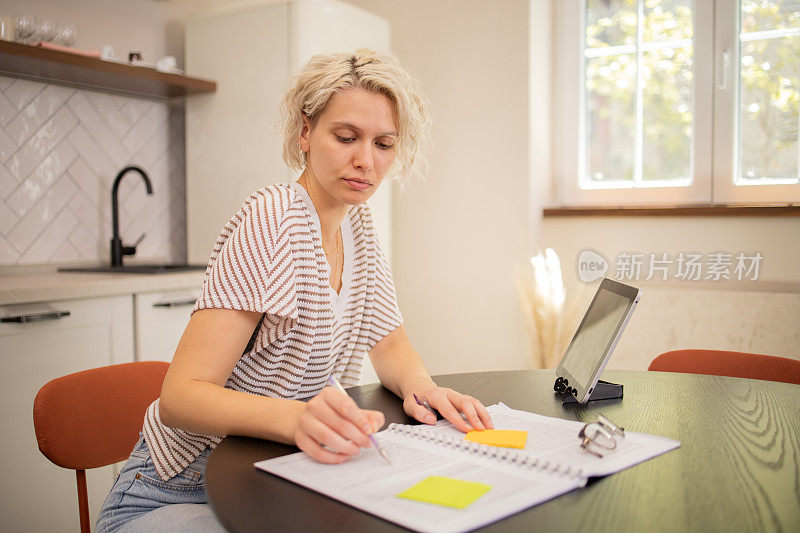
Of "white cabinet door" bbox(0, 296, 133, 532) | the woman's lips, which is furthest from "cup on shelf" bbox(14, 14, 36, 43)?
the woman's lips

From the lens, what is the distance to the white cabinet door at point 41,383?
219 cm

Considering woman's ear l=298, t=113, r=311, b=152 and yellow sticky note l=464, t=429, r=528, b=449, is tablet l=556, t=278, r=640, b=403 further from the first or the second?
woman's ear l=298, t=113, r=311, b=152

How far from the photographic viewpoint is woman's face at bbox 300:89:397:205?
1285 millimetres

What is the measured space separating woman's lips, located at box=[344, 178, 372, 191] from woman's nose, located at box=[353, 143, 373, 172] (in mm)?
25

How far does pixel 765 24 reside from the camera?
9.67 feet

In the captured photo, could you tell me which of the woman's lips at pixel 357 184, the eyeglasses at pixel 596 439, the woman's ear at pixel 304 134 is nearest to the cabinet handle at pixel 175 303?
the woman's ear at pixel 304 134

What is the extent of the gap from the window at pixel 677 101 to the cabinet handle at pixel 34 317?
2.29m

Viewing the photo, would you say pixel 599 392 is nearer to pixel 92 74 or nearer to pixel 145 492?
pixel 145 492

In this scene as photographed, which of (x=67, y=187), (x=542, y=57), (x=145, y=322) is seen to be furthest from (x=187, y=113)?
(x=542, y=57)

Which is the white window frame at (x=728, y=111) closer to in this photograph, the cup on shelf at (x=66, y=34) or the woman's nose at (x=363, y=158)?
the woman's nose at (x=363, y=158)

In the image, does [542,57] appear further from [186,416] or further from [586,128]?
[186,416]

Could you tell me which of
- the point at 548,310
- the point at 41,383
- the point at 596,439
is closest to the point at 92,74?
the point at 41,383

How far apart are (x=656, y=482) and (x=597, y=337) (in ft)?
1.54

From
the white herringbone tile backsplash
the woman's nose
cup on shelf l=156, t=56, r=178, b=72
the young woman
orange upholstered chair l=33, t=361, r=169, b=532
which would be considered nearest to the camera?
the young woman
